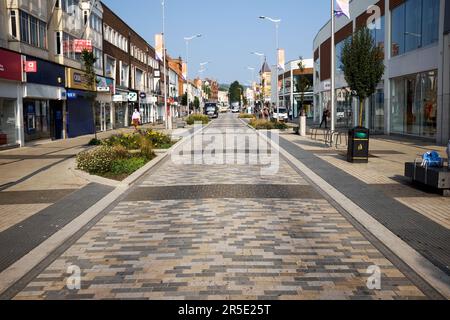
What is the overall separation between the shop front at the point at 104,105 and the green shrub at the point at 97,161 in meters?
24.9

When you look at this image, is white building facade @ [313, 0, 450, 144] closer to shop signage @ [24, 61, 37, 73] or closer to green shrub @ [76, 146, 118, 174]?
green shrub @ [76, 146, 118, 174]

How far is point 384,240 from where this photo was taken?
746 cm

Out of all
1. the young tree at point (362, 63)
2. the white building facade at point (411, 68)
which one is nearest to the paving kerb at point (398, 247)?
the young tree at point (362, 63)

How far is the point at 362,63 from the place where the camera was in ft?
65.6

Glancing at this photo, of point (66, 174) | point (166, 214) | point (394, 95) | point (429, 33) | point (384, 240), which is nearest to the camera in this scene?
point (384, 240)

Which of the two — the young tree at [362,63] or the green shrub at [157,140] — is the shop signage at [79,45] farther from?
the young tree at [362,63]

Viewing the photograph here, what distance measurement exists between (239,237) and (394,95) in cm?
2710

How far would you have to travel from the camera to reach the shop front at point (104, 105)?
40825mm

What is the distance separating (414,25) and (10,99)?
21.1 meters

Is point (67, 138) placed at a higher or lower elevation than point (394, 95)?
lower

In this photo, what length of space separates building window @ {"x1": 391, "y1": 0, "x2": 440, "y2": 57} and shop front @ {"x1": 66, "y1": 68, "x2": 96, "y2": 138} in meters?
18.4

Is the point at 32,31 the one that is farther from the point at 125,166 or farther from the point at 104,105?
the point at 104,105

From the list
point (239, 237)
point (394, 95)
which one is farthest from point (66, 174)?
point (394, 95)
